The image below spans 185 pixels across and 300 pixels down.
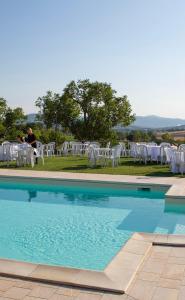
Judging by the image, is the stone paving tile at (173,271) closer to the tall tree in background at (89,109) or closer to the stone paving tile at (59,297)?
the stone paving tile at (59,297)

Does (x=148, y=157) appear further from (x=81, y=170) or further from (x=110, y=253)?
Result: (x=110, y=253)

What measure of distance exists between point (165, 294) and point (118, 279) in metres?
0.50

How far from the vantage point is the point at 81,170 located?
12.4 m

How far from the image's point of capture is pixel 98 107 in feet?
88.5

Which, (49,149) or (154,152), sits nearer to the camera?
(154,152)

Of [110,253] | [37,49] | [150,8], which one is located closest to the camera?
[110,253]

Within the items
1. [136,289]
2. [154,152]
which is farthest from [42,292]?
[154,152]

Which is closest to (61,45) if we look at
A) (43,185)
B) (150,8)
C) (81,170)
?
(150,8)

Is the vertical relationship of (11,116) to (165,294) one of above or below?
above

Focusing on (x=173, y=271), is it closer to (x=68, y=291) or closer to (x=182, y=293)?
(x=182, y=293)

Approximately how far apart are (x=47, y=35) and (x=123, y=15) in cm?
379

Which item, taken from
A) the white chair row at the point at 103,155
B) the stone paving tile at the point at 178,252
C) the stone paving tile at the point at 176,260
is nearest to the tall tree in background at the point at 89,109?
the white chair row at the point at 103,155

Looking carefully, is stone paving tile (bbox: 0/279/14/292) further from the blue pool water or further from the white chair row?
the white chair row

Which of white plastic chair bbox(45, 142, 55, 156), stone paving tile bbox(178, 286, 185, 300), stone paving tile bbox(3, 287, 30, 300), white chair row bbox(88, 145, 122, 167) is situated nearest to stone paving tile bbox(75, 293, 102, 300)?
stone paving tile bbox(3, 287, 30, 300)
